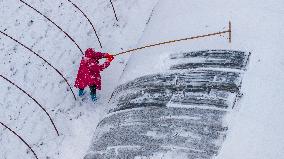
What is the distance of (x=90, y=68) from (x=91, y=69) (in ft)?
0.13

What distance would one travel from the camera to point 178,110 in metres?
9.45

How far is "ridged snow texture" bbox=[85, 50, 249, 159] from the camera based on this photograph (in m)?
8.76

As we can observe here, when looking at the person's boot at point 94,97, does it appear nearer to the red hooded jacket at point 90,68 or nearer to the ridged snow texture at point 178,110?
the red hooded jacket at point 90,68

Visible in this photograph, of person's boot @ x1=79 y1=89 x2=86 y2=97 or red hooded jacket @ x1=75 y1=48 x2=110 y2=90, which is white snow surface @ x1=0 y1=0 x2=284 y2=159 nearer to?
person's boot @ x1=79 y1=89 x2=86 y2=97

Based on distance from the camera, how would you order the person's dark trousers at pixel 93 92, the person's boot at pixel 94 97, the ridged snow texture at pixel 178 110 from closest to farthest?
1. the ridged snow texture at pixel 178 110
2. the person's dark trousers at pixel 93 92
3. the person's boot at pixel 94 97

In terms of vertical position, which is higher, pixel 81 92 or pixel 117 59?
pixel 117 59

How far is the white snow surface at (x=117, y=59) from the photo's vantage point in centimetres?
882

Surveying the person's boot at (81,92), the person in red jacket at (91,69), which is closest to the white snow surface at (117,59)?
the person's boot at (81,92)

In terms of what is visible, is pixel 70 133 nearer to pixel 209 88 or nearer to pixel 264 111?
pixel 209 88

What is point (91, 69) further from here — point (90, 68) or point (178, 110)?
point (178, 110)

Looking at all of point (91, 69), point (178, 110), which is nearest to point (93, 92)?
point (91, 69)

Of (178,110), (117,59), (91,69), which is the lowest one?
(178,110)

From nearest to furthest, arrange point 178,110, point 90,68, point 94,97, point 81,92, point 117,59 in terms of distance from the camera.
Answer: point 178,110 → point 90,68 → point 94,97 → point 81,92 → point 117,59

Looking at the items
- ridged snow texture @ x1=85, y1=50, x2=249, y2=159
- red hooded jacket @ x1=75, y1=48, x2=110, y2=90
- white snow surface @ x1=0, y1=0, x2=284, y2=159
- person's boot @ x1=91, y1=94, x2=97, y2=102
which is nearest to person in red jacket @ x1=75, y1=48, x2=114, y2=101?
red hooded jacket @ x1=75, y1=48, x2=110, y2=90
